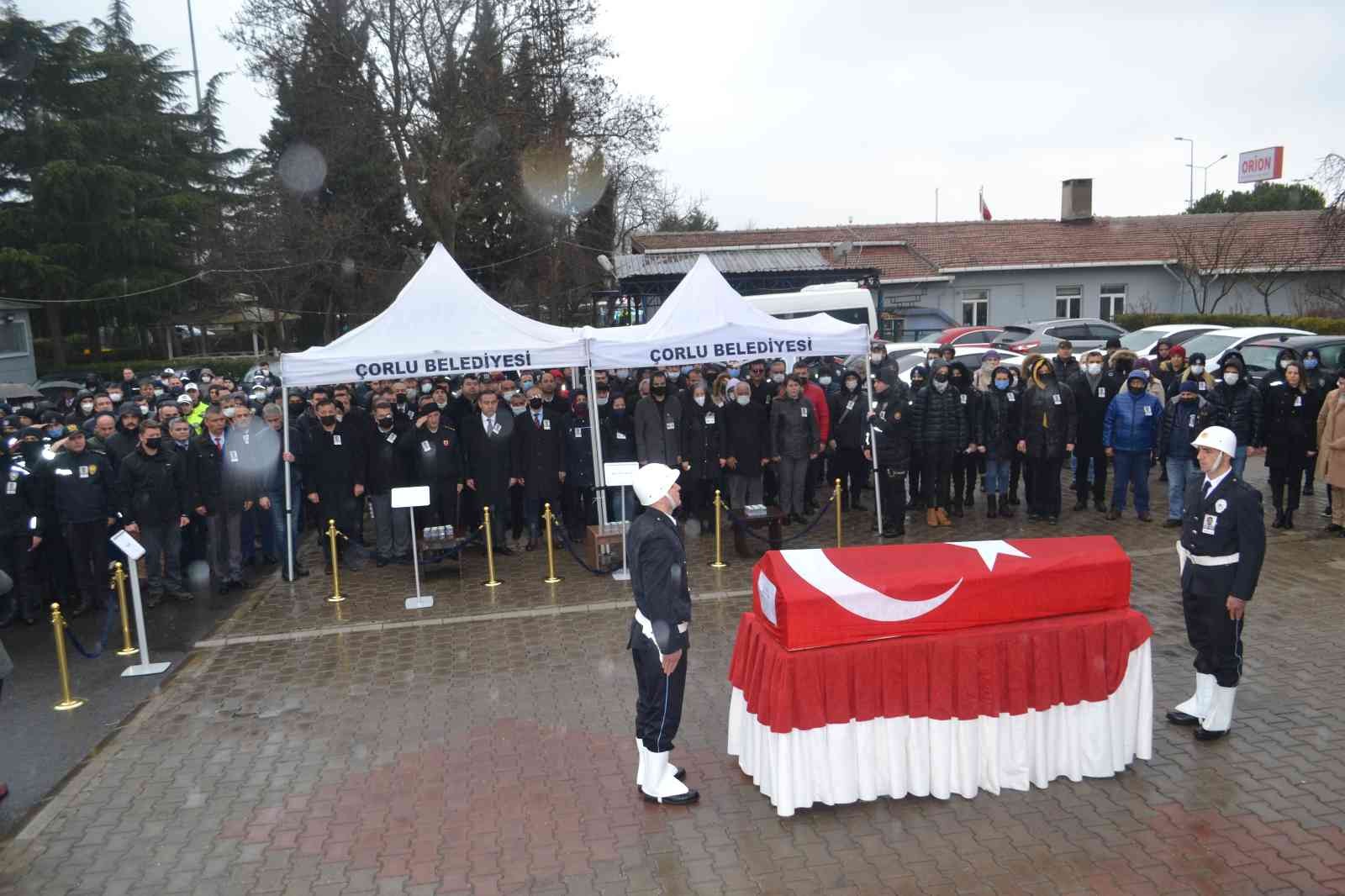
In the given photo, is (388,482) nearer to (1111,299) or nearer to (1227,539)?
(1227,539)

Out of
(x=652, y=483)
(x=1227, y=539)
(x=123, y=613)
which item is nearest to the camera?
(x=652, y=483)

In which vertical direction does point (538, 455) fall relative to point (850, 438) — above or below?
above

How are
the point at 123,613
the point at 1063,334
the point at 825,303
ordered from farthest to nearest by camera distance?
the point at 1063,334, the point at 825,303, the point at 123,613

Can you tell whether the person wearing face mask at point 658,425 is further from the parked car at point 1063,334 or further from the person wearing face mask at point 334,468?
the parked car at point 1063,334

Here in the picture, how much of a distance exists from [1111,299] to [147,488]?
35311 mm

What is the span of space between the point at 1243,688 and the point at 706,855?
4566mm

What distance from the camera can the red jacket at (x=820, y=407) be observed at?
500 inches

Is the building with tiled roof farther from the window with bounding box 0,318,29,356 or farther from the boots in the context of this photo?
the boots

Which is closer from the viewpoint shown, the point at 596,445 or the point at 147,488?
the point at 147,488

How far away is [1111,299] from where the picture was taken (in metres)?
36.3

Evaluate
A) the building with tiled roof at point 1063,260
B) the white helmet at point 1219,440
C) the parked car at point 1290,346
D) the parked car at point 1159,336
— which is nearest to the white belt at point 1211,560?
the white helmet at point 1219,440

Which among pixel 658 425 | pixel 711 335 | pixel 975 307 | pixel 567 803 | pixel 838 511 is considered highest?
pixel 975 307

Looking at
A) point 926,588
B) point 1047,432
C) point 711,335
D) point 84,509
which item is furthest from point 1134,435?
point 84,509

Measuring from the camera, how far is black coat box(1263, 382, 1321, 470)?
1134cm
